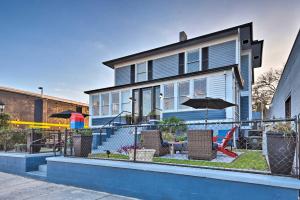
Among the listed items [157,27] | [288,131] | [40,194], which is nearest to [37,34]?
[157,27]

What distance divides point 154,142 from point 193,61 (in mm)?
9131

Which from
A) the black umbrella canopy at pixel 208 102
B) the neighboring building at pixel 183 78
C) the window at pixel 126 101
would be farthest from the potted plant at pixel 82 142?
the window at pixel 126 101

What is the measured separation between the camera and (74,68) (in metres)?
16.9

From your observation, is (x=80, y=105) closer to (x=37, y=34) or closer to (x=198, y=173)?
(x=37, y=34)

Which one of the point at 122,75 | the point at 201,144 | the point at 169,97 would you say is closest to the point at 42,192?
the point at 201,144

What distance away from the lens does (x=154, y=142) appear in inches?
275

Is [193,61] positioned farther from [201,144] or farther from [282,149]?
[282,149]

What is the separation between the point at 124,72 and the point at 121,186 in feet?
45.1

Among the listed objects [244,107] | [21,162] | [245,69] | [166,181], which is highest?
[245,69]

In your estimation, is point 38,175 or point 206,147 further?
point 38,175

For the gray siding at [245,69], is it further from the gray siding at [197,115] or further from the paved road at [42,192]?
the paved road at [42,192]

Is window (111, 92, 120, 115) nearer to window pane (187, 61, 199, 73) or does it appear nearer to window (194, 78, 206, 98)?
window pane (187, 61, 199, 73)

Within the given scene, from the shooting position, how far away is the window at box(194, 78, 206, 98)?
38.2ft

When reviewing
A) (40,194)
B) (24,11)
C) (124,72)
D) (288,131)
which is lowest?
(40,194)
